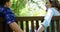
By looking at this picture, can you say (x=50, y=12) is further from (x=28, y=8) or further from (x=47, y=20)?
(x=28, y=8)

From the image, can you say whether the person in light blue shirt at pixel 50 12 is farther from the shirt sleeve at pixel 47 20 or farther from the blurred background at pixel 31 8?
the blurred background at pixel 31 8

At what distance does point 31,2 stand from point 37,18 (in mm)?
3132

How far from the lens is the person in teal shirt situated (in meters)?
1.98

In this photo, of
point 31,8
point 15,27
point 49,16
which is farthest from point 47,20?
point 31,8

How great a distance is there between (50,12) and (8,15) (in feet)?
2.45

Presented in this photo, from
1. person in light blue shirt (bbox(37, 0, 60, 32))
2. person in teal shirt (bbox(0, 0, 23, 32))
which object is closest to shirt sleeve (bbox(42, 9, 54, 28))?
person in light blue shirt (bbox(37, 0, 60, 32))

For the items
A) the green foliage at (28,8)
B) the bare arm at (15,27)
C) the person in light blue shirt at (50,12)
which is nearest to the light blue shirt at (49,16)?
the person in light blue shirt at (50,12)

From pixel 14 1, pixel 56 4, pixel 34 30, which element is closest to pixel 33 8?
pixel 14 1

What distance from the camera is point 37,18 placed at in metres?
2.43

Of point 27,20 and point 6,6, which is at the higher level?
point 6,6

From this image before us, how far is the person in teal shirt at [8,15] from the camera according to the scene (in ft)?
6.50

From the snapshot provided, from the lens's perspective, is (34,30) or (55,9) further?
(55,9)

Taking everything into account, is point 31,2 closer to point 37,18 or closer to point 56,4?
point 56,4

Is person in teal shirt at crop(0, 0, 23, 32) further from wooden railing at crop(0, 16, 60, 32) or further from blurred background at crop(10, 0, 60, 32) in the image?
blurred background at crop(10, 0, 60, 32)
